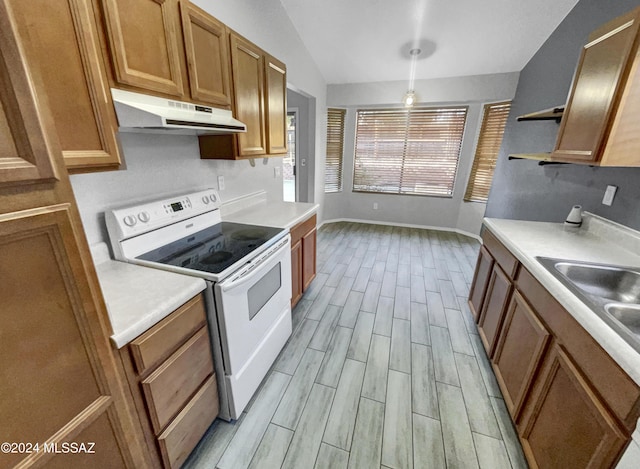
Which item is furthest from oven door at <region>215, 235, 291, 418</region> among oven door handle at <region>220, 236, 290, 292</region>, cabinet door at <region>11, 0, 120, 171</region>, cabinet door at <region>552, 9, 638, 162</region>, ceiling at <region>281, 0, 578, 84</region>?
ceiling at <region>281, 0, 578, 84</region>

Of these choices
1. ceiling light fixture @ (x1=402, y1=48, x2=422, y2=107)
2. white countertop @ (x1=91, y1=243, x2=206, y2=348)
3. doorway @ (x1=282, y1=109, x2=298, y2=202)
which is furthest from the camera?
doorway @ (x1=282, y1=109, x2=298, y2=202)

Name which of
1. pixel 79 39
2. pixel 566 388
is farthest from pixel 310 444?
pixel 79 39

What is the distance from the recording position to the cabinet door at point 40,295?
545mm

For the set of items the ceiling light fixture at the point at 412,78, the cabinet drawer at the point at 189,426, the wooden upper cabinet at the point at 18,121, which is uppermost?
the ceiling light fixture at the point at 412,78

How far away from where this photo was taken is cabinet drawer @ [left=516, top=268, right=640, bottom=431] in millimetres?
744

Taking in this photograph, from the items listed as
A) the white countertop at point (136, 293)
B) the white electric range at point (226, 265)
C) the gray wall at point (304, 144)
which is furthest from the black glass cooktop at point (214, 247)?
the gray wall at point (304, 144)

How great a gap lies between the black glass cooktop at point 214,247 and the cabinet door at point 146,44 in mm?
800

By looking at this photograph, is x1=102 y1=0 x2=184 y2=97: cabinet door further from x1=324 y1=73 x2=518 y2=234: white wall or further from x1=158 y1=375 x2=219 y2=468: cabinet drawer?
x1=324 y1=73 x2=518 y2=234: white wall

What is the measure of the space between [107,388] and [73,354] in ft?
0.59

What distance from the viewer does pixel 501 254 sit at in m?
1.77

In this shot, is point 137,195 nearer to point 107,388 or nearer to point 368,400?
point 107,388

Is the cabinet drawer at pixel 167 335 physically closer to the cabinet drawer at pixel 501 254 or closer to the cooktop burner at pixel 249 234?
the cooktop burner at pixel 249 234

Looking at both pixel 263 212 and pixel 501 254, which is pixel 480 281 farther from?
pixel 263 212

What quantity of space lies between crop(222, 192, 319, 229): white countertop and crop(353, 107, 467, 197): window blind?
9.55ft
